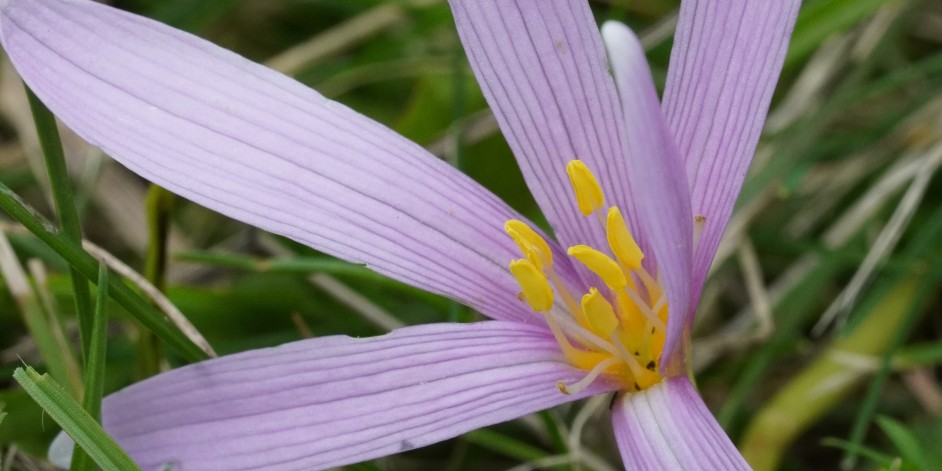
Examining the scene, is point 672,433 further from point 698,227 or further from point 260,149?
point 260,149

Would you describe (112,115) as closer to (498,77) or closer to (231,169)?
(231,169)

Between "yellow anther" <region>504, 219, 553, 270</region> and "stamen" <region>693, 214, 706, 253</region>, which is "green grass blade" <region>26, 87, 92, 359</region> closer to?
"yellow anther" <region>504, 219, 553, 270</region>

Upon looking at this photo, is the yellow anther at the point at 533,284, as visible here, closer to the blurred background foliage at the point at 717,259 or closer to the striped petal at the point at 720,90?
the striped petal at the point at 720,90

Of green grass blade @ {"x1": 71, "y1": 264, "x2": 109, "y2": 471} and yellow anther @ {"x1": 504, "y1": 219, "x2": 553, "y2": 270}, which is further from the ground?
green grass blade @ {"x1": 71, "y1": 264, "x2": 109, "y2": 471}

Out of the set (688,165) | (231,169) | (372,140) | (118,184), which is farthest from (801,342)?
(118,184)

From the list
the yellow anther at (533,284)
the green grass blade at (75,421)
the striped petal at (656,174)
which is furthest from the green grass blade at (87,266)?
the striped petal at (656,174)

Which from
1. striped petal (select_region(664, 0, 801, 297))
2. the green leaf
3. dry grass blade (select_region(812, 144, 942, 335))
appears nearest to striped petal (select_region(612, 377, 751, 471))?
striped petal (select_region(664, 0, 801, 297))

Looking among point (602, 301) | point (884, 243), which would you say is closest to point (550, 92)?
point (602, 301)
